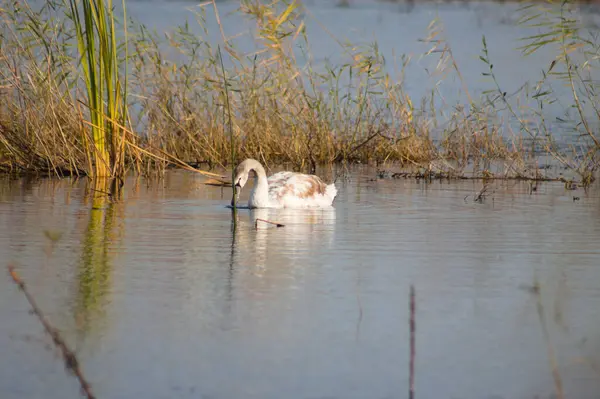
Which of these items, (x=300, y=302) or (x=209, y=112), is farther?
(x=209, y=112)

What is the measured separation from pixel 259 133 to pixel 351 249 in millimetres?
7758

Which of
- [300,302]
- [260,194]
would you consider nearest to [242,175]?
[260,194]

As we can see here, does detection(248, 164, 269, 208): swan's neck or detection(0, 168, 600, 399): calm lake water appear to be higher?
detection(248, 164, 269, 208): swan's neck

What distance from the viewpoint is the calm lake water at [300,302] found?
15.3ft

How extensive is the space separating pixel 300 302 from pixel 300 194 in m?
5.26

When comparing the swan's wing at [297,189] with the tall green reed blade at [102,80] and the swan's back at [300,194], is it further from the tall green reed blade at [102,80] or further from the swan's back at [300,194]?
the tall green reed blade at [102,80]

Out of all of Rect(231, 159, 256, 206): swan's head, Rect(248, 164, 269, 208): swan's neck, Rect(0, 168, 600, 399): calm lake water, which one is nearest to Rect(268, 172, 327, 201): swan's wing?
Rect(248, 164, 269, 208): swan's neck

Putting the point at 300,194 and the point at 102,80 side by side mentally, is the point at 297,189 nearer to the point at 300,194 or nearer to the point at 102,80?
the point at 300,194

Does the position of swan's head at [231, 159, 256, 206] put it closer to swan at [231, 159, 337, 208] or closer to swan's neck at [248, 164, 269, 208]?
swan at [231, 159, 337, 208]

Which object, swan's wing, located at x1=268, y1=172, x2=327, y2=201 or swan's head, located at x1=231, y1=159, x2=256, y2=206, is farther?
swan's head, located at x1=231, y1=159, x2=256, y2=206

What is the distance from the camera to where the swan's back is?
1118 centimetres

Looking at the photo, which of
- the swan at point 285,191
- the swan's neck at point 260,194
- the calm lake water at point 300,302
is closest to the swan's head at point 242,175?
the swan at point 285,191

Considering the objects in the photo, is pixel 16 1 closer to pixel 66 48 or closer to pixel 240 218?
pixel 66 48

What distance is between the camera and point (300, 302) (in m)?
6.05
